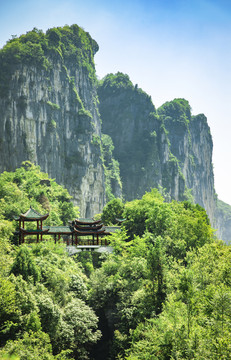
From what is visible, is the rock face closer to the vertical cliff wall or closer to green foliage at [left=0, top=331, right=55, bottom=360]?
the vertical cliff wall

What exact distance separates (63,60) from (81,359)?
71468mm

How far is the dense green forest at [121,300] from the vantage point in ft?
64.8

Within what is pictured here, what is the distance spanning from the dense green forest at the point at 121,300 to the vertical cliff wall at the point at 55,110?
30.2 m

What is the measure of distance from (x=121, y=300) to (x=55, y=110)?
56105 millimetres

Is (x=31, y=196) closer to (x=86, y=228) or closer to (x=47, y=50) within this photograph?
(x=86, y=228)

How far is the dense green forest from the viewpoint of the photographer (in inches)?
778

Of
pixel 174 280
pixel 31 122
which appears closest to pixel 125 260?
pixel 174 280

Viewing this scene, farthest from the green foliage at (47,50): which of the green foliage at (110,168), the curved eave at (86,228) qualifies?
the curved eave at (86,228)

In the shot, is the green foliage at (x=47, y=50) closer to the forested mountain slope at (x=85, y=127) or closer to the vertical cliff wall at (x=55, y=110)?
the vertical cliff wall at (x=55, y=110)

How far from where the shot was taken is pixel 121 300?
28562 mm

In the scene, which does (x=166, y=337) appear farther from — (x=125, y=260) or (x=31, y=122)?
(x=31, y=122)

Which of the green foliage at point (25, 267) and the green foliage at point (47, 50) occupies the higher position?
the green foliage at point (47, 50)

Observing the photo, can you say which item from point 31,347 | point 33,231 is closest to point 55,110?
point 33,231

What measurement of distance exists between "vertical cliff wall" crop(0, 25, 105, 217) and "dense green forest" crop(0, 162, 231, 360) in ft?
99.2
